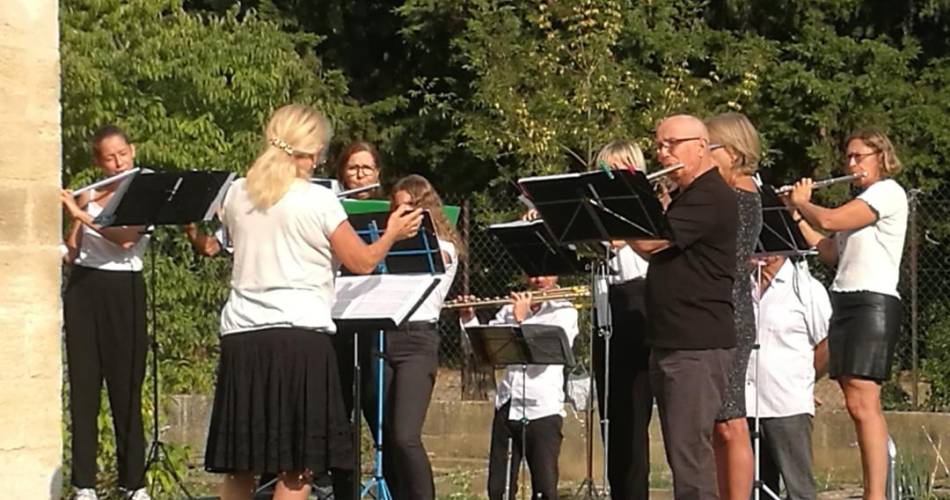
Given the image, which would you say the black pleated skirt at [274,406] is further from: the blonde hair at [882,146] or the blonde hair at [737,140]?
the blonde hair at [882,146]

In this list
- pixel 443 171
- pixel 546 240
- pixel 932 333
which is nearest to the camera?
pixel 546 240

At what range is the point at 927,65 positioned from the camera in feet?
65.1

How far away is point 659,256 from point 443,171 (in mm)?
14051

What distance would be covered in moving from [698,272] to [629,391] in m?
1.48

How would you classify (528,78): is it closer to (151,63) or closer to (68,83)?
(151,63)

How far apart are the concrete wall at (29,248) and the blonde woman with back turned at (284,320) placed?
2.23 feet

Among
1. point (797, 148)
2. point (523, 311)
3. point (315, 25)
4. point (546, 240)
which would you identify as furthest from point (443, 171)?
point (546, 240)

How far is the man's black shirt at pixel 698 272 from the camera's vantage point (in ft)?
23.1

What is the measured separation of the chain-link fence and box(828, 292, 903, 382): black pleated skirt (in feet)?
13.2

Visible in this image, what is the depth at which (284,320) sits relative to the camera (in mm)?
6781

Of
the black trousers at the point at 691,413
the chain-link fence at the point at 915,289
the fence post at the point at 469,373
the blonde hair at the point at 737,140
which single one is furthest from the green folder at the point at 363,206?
the fence post at the point at 469,373

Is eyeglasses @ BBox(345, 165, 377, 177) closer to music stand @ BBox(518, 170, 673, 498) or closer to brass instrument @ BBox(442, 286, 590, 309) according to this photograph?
music stand @ BBox(518, 170, 673, 498)

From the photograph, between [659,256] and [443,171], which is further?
[443,171]

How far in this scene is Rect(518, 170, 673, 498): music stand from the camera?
695 centimetres
